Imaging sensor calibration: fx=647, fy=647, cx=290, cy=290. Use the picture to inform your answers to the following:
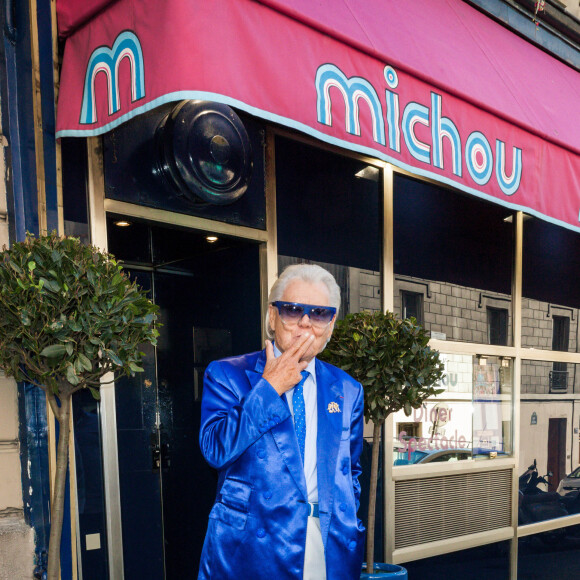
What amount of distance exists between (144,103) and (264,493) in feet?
5.36

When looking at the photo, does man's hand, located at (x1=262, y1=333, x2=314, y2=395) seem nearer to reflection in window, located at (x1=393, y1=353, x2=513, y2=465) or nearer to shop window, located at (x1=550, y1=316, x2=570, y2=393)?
reflection in window, located at (x1=393, y1=353, x2=513, y2=465)

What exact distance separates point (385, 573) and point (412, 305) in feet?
6.96

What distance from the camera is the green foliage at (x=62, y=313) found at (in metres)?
2.31

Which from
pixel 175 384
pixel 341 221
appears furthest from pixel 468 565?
pixel 341 221

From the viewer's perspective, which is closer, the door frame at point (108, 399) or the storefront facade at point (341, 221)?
the storefront facade at point (341, 221)

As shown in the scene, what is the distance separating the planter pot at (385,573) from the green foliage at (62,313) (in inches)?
86.3

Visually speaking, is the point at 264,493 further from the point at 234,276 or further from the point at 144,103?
the point at 234,276

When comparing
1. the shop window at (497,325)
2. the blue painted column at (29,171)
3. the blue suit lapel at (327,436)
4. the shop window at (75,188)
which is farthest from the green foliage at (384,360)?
the shop window at (497,325)

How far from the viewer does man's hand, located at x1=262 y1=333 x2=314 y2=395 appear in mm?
2305

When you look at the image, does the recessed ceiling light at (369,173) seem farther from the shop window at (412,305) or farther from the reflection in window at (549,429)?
the reflection in window at (549,429)

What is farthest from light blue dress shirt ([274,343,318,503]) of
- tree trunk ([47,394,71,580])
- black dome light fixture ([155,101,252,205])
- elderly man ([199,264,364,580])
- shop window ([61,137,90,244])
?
black dome light fixture ([155,101,252,205])

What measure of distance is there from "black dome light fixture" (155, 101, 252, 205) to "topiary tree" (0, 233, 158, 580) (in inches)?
50.3

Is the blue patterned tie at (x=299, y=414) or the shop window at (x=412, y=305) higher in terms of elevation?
the shop window at (x=412, y=305)

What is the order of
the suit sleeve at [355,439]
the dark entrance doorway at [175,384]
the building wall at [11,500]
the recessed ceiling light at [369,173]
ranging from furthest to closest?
the recessed ceiling light at [369,173] < the dark entrance doorway at [175,384] < the building wall at [11,500] < the suit sleeve at [355,439]
